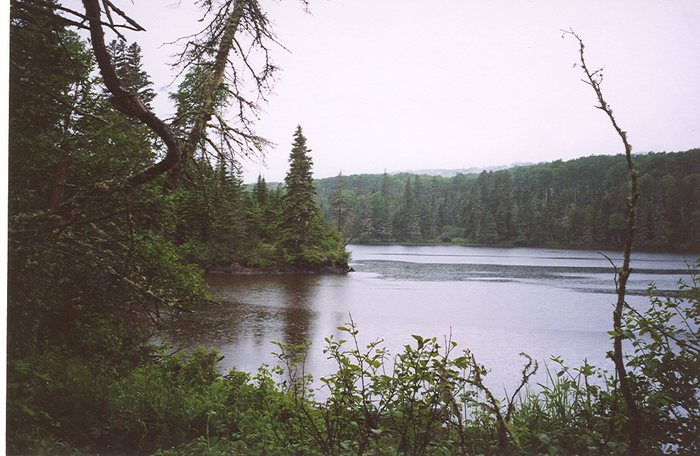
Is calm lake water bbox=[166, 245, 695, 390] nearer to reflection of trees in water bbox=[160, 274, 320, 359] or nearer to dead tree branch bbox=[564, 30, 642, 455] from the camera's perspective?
reflection of trees in water bbox=[160, 274, 320, 359]

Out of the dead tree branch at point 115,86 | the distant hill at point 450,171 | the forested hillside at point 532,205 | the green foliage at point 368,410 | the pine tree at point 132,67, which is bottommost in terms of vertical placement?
the green foliage at point 368,410

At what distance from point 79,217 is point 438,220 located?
3.25 metres

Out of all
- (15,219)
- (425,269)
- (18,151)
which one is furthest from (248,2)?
(425,269)

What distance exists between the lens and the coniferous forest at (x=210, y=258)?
7.32 ft

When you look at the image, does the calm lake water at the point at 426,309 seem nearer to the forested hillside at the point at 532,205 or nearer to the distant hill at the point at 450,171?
the forested hillside at the point at 532,205

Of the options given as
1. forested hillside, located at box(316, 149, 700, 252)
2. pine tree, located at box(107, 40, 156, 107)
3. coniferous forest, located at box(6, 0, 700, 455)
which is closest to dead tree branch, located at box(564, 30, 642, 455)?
coniferous forest, located at box(6, 0, 700, 455)

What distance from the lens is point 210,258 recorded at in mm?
4336

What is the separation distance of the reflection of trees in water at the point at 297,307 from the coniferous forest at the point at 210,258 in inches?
21.1

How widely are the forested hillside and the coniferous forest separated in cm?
2

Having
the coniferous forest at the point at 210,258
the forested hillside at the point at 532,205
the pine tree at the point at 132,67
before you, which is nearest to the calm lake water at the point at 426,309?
the forested hillside at the point at 532,205

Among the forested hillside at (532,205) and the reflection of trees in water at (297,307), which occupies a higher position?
the forested hillside at (532,205)

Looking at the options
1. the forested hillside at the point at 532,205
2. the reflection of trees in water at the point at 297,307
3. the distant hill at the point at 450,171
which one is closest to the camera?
the forested hillside at the point at 532,205

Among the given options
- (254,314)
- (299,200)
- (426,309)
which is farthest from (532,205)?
(254,314)

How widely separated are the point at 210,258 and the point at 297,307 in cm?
142
